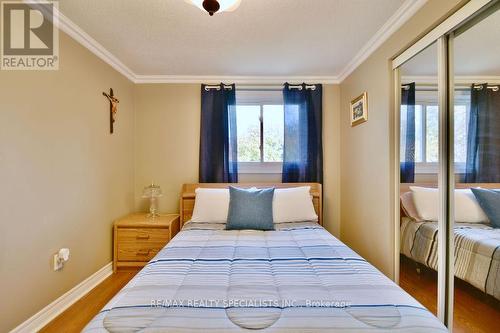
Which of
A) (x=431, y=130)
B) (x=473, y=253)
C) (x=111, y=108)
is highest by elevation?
(x=111, y=108)

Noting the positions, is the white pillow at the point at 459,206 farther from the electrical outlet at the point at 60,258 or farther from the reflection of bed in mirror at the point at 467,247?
the electrical outlet at the point at 60,258

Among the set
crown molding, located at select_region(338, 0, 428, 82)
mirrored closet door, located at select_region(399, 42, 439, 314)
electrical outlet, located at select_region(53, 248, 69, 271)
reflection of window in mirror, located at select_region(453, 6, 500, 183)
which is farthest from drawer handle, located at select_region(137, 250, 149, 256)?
crown molding, located at select_region(338, 0, 428, 82)

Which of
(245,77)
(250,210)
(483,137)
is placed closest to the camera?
(483,137)

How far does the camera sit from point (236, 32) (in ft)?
6.99

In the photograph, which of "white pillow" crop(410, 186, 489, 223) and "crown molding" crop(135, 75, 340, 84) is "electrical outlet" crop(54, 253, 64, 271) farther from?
"white pillow" crop(410, 186, 489, 223)

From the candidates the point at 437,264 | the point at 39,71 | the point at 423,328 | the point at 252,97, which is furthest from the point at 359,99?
the point at 39,71

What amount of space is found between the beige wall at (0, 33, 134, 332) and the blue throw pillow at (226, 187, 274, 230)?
130 centimetres

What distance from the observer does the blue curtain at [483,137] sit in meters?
1.30

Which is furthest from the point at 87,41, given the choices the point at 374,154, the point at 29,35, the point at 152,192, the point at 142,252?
the point at 374,154

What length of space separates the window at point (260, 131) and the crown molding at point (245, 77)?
221 millimetres

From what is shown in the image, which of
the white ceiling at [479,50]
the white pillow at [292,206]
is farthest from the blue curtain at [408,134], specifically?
the white pillow at [292,206]

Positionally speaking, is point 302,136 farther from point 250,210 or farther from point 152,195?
point 152,195

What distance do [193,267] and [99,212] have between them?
1.52 meters

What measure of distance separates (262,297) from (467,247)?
122cm
